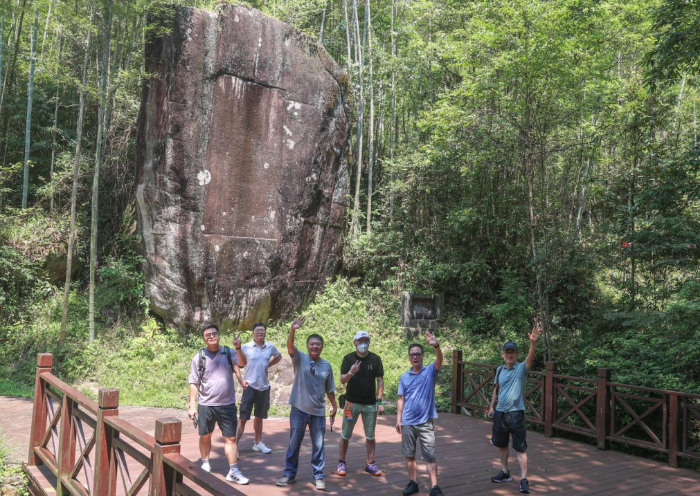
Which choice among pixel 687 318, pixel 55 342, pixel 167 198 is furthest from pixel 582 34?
pixel 55 342

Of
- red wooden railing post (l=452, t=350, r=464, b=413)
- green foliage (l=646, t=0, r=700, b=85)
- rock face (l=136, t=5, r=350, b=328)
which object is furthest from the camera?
rock face (l=136, t=5, r=350, b=328)

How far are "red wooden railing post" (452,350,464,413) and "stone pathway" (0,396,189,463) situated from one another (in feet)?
13.7

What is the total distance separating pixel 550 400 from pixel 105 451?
220 inches

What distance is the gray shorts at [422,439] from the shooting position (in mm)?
4586

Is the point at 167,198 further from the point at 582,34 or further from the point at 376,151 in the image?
the point at 582,34

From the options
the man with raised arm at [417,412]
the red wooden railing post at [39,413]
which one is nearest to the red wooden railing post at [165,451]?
the man with raised arm at [417,412]

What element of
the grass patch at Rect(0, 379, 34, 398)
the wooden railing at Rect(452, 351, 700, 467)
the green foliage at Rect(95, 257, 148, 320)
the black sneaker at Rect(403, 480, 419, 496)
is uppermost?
the green foliage at Rect(95, 257, 148, 320)

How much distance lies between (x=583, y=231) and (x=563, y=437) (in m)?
6.79

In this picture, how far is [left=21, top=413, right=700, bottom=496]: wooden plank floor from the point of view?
496 centimetres

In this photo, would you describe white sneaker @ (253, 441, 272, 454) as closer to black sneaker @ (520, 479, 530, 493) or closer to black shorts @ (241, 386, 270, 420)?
black shorts @ (241, 386, 270, 420)

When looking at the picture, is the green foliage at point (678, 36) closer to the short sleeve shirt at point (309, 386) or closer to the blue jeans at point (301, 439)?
the short sleeve shirt at point (309, 386)

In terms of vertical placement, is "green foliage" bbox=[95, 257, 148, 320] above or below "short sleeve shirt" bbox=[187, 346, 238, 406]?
above

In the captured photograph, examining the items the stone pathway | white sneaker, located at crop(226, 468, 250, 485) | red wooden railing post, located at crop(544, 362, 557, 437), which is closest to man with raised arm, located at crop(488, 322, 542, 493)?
red wooden railing post, located at crop(544, 362, 557, 437)

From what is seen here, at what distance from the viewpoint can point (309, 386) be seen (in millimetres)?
4805
